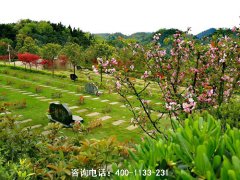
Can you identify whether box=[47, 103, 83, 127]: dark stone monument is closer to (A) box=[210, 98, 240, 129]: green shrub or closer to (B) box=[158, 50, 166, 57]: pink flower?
(B) box=[158, 50, 166, 57]: pink flower

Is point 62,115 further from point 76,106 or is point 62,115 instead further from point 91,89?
point 91,89

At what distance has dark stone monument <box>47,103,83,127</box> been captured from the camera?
45.7 feet

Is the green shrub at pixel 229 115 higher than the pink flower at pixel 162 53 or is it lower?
lower

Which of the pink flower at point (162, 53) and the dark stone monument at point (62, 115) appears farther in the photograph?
the dark stone monument at point (62, 115)

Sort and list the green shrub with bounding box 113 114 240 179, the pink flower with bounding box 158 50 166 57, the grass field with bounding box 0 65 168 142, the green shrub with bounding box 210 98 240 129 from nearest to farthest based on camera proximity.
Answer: the green shrub with bounding box 113 114 240 179 → the green shrub with bounding box 210 98 240 129 → the pink flower with bounding box 158 50 166 57 → the grass field with bounding box 0 65 168 142

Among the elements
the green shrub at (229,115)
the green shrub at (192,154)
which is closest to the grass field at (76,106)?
the green shrub at (229,115)

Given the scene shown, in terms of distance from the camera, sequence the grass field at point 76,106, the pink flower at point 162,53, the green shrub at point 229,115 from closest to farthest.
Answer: the green shrub at point 229,115
the pink flower at point 162,53
the grass field at point 76,106

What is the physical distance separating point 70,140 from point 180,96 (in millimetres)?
3008

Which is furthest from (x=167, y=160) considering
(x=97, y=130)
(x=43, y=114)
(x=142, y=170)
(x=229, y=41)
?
(x=43, y=114)

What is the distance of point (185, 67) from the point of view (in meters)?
7.77

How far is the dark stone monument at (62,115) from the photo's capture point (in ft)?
45.7

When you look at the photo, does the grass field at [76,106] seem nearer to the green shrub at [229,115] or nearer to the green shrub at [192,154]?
the green shrub at [229,115]

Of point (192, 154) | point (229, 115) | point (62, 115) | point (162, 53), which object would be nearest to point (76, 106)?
point (62, 115)

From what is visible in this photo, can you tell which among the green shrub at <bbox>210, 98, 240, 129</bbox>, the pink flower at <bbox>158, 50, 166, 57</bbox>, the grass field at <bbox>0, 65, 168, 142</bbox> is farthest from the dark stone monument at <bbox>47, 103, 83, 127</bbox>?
the green shrub at <bbox>210, 98, 240, 129</bbox>
